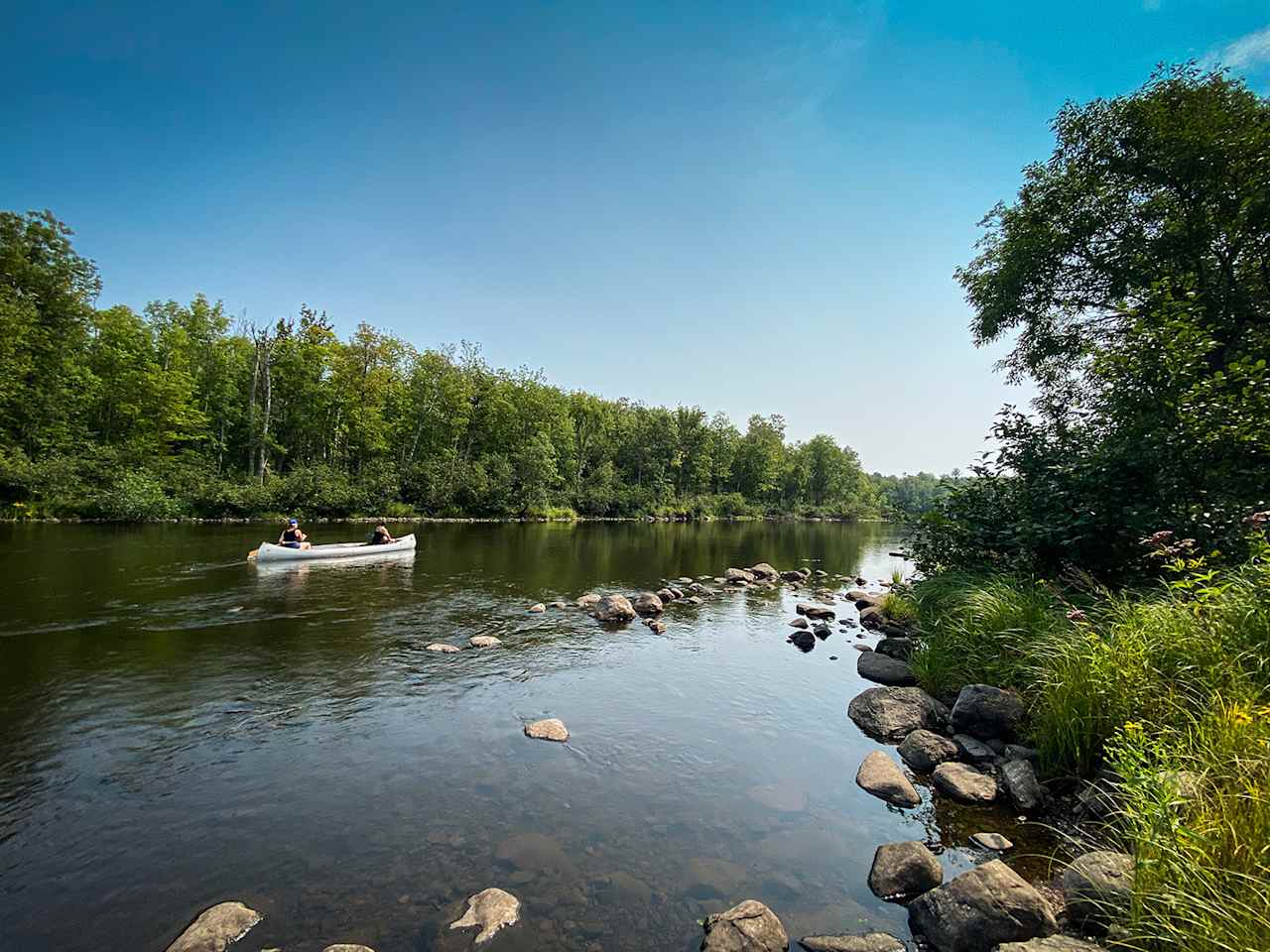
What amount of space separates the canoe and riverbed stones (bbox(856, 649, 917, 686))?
22778 millimetres

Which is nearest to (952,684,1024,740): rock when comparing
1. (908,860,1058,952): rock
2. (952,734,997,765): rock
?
(952,734,997,765): rock

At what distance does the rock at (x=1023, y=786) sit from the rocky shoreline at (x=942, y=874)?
1 centimetres

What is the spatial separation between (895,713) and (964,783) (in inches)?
98.9

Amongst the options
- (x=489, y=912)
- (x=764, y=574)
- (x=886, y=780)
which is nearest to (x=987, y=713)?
(x=886, y=780)

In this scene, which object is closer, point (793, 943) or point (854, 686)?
point (793, 943)

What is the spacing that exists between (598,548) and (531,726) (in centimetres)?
2914

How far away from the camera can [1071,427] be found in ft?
44.7

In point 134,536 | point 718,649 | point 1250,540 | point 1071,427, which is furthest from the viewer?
point 134,536

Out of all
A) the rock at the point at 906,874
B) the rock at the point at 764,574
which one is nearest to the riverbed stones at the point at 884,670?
the rock at the point at 906,874

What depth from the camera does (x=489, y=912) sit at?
5.19 meters

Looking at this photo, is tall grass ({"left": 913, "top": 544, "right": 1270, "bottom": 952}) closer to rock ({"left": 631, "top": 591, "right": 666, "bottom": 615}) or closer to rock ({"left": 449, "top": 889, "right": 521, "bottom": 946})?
rock ({"left": 449, "top": 889, "right": 521, "bottom": 946})

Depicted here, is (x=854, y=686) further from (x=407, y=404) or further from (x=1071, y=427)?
(x=407, y=404)

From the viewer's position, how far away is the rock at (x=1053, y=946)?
4.12m

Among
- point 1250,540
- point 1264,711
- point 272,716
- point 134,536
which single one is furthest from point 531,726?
point 134,536
